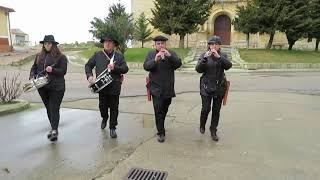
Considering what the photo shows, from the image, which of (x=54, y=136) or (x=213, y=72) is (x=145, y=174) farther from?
(x=213, y=72)

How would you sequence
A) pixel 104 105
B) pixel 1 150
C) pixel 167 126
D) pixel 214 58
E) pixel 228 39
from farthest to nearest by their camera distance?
pixel 228 39 → pixel 167 126 → pixel 104 105 → pixel 214 58 → pixel 1 150

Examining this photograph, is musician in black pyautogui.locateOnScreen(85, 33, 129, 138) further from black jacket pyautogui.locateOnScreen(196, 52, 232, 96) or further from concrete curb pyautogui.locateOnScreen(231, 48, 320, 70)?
concrete curb pyautogui.locateOnScreen(231, 48, 320, 70)

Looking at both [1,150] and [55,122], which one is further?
[55,122]

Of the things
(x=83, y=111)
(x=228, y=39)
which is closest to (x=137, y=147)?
(x=83, y=111)

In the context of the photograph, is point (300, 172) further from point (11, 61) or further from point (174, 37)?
point (174, 37)

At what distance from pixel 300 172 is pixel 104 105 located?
11.9 ft

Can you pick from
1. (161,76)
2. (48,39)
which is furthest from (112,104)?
(48,39)

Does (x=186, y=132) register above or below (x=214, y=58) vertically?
below

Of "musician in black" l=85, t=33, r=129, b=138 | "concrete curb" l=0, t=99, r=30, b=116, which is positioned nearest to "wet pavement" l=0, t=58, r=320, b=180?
"concrete curb" l=0, t=99, r=30, b=116

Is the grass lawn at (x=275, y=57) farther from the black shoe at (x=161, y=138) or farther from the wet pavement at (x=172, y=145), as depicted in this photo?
the black shoe at (x=161, y=138)

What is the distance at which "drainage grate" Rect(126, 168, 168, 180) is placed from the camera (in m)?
4.73

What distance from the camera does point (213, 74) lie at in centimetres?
641

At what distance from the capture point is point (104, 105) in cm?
695

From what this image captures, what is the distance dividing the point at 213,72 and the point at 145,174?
2378 millimetres
